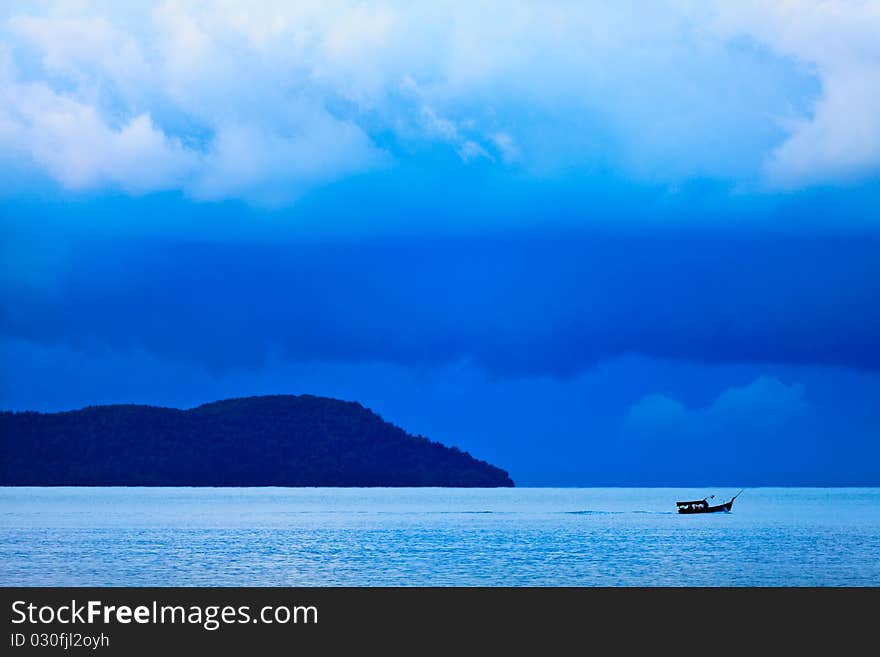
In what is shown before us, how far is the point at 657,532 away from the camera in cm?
13025

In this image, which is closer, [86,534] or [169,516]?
[86,534]
